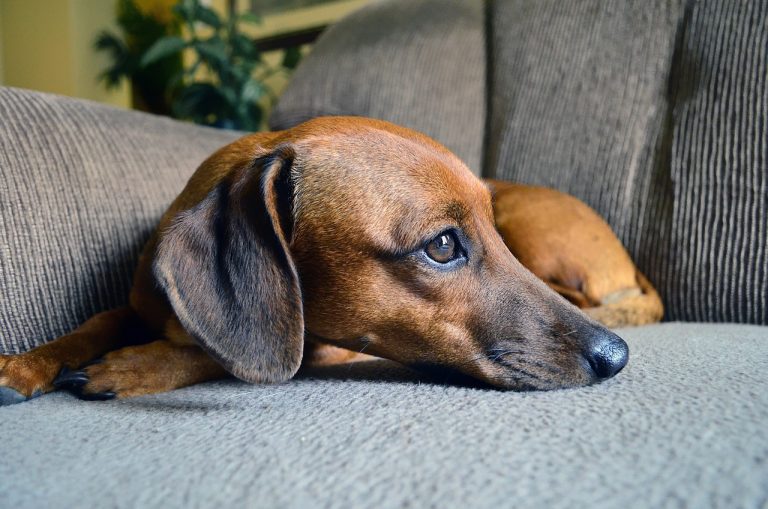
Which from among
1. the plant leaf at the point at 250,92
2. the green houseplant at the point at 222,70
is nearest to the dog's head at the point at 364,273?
the plant leaf at the point at 250,92

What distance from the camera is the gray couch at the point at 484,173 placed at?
608 mm

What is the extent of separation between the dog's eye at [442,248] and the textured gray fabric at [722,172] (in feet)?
3.12

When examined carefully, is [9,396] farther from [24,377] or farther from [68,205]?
[68,205]

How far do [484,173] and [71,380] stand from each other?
160cm

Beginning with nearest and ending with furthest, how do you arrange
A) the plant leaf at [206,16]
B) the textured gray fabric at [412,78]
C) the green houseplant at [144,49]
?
the textured gray fabric at [412,78] → the plant leaf at [206,16] → the green houseplant at [144,49]

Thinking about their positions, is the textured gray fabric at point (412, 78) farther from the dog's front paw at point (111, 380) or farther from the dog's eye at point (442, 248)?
the dog's front paw at point (111, 380)

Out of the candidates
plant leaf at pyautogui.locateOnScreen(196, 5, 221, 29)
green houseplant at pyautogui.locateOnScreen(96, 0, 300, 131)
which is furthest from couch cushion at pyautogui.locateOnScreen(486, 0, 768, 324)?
plant leaf at pyautogui.locateOnScreen(196, 5, 221, 29)

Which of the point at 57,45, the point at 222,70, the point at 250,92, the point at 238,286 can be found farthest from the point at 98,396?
the point at 57,45

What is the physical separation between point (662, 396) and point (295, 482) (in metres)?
0.55

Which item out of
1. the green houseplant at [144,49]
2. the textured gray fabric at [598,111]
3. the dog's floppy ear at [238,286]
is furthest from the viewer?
the green houseplant at [144,49]

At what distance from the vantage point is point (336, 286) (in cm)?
110

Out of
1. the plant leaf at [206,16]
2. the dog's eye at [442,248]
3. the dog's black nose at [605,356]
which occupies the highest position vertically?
the plant leaf at [206,16]

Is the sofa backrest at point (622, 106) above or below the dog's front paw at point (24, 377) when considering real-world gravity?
above

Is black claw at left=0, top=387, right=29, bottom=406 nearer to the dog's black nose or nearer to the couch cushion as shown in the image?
the dog's black nose
